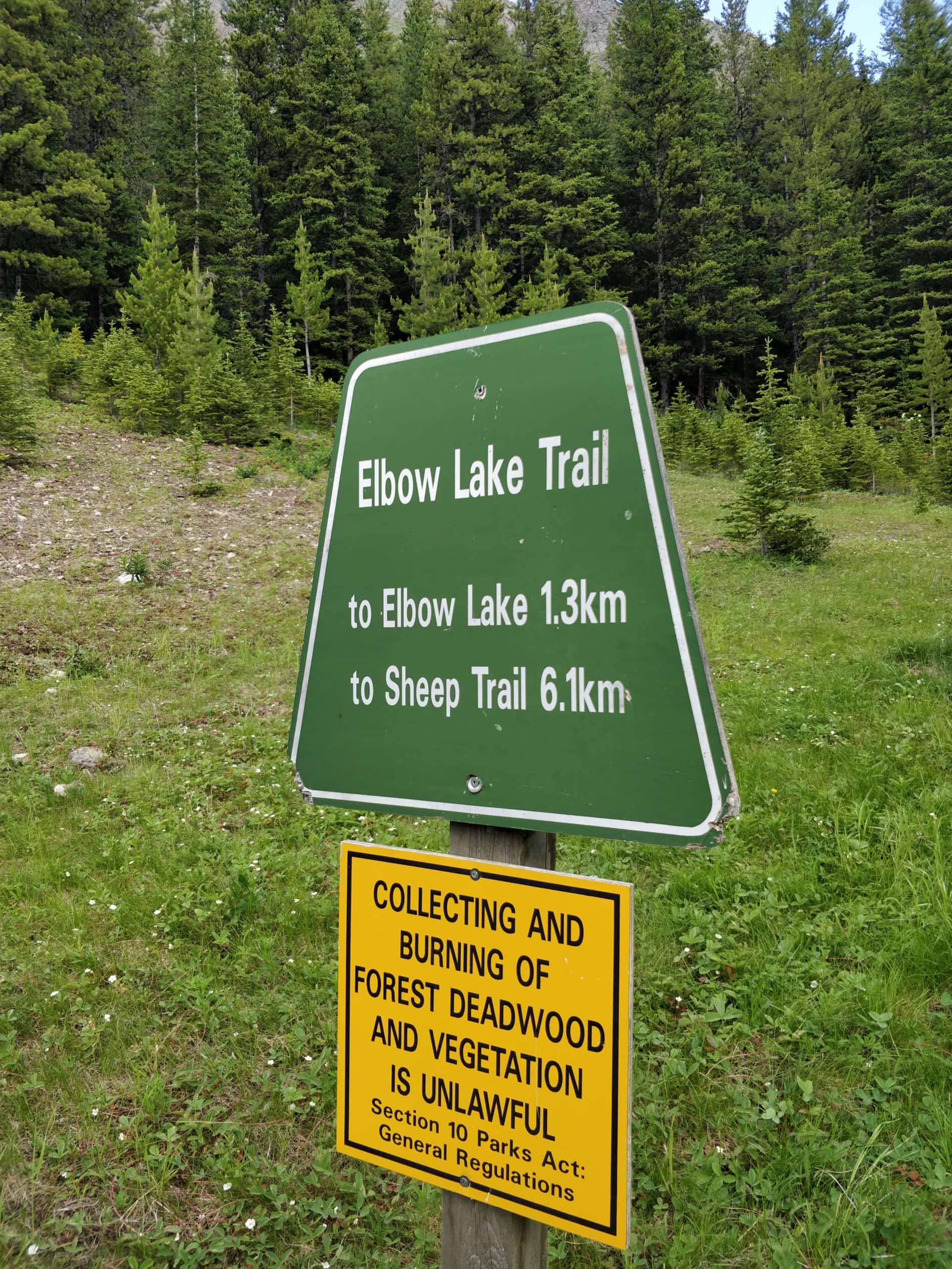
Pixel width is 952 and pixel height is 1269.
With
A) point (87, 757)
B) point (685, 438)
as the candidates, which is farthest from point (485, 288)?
point (87, 757)

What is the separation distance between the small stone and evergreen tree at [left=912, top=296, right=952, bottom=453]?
33.8 metres

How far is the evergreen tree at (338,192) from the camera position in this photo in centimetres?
3556

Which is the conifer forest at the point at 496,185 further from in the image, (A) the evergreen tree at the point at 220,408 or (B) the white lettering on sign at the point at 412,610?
(B) the white lettering on sign at the point at 412,610

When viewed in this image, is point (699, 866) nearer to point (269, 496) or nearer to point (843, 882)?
point (843, 882)

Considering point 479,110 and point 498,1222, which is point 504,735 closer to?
point 498,1222

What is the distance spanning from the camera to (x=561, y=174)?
37.9 m

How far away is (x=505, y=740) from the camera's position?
4.16 ft

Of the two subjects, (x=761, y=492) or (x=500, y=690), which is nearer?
(x=500, y=690)

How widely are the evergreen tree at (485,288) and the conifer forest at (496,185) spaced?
0.93 feet

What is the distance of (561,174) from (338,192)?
10771 mm

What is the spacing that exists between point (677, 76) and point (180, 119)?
2356cm

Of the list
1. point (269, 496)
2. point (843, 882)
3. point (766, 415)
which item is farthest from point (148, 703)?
point (766, 415)

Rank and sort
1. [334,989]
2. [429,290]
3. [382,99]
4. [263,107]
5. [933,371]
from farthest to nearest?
[382,99]
[263,107]
[933,371]
[429,290]
[334,989]

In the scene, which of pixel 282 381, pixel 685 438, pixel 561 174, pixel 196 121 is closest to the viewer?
pixel 282 381
